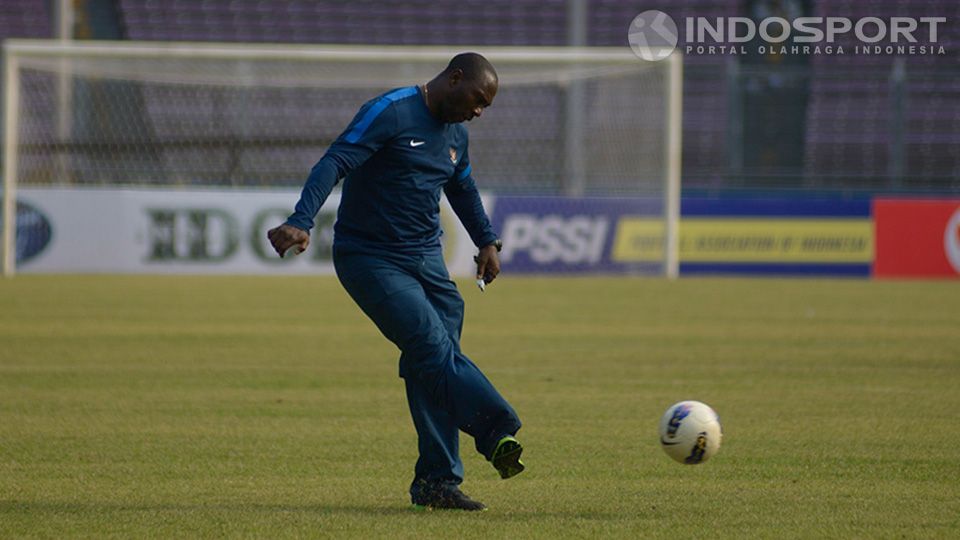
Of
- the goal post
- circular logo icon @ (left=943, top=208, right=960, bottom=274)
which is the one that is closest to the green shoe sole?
the goal post

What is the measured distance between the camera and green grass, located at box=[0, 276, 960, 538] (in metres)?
6.24

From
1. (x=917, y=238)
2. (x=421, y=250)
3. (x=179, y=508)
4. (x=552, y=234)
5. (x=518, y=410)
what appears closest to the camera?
(x=179, y=508)

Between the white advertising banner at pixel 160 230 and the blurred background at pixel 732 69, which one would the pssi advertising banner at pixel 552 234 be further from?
the blurred background at pixel 732 69

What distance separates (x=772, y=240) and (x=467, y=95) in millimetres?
20381

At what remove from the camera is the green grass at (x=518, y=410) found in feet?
20.5

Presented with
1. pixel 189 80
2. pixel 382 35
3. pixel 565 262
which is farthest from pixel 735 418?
pixel 382 35

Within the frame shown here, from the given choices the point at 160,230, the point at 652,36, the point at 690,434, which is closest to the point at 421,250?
the point at 690,434

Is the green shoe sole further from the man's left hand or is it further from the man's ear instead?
the man's ear

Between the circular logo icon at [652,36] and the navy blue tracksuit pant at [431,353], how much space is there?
765 inches

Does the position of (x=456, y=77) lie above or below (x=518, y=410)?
above

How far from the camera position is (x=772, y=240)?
2597 cm

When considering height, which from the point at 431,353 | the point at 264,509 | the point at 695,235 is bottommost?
the point at 695,235

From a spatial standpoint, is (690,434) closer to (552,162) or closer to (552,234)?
(552,234)

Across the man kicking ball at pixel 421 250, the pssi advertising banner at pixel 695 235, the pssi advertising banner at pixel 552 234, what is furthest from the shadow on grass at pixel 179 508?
the pssi advertising banner at pixel 695 235
